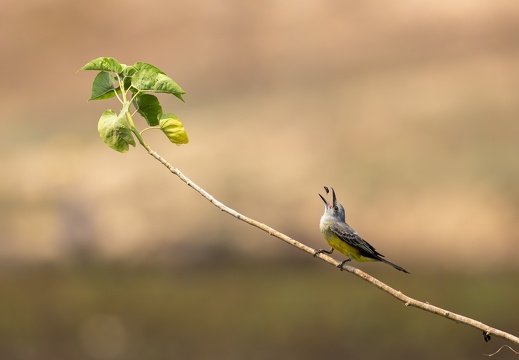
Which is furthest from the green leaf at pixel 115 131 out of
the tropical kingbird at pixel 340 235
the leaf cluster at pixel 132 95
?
the tropical kingbird at pixel 340 235

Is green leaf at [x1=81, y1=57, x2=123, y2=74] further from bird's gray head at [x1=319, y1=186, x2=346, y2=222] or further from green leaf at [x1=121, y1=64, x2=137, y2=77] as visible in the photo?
bird's gray head at [x1=319, y1=186, x2=346, y2=222]

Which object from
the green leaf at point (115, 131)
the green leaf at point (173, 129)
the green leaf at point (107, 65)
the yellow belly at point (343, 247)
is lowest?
the green leaf at point (115, 131)

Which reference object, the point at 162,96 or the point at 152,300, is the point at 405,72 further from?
the point at 152,300

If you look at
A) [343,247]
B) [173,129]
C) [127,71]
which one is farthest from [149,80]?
[343,247]

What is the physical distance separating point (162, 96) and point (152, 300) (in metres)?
7.69

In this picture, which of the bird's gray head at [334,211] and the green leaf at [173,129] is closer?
the green leaf at [173,129]

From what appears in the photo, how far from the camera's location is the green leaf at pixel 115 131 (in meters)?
3.22

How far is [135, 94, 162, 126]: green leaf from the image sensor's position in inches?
135

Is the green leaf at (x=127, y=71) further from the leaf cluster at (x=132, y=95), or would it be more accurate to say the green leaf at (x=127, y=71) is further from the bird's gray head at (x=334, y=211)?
the bird's gray head at (x=334, y=211)

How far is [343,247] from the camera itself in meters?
4.73

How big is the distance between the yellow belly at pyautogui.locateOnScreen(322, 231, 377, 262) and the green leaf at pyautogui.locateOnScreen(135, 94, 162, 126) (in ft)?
5.06

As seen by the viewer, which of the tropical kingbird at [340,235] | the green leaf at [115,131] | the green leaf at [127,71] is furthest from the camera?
the tropical kingbird at [340,235]

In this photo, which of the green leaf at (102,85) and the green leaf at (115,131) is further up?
the green leaf at (102,85)

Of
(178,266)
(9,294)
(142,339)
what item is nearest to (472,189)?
(178,266)
